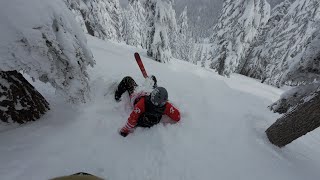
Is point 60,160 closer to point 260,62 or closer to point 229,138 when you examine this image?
point 229,138

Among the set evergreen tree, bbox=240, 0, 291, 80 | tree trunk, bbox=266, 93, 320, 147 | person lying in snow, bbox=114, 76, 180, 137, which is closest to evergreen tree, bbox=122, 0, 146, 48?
evergreen tree, bbox=240, 0, 291, 80

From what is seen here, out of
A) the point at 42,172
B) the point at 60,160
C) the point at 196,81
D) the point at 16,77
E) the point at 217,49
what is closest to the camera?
the point at 42,172

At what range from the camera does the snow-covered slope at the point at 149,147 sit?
3.65 m

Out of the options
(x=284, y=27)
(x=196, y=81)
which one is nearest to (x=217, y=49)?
(x=284, y=27)

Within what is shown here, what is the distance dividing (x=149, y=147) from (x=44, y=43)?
2.34 metres

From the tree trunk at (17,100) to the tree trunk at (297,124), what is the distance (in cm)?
440

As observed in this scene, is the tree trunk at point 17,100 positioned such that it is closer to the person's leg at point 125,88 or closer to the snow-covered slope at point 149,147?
the snow-covered slope at point 149,147

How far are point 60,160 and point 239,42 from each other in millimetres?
15644

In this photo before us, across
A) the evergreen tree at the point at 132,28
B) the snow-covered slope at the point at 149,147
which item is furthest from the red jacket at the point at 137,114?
the evergreen tree at the point at 132,28

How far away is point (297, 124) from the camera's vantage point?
13.9 ft

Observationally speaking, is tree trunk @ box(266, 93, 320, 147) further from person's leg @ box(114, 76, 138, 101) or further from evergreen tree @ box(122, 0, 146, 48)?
evergreen tree @ box(122, 0, 146, 48)

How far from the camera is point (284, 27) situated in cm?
1936

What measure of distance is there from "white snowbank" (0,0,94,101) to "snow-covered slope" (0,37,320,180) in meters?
0.80

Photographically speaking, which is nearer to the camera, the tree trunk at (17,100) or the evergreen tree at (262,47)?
the tree trunk at (17,100)
